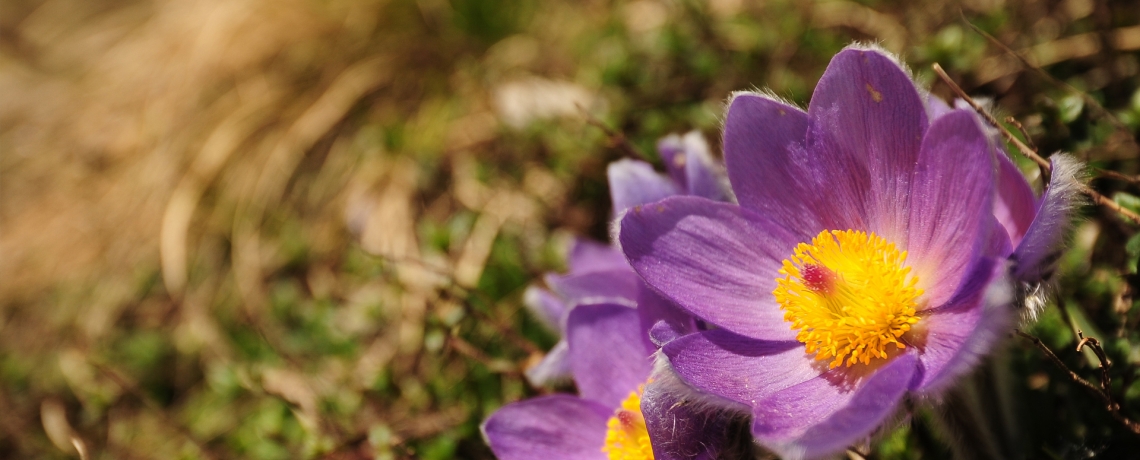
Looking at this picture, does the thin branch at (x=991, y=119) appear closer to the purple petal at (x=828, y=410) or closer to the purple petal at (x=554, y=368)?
the purple petal at (x=828, y=410)

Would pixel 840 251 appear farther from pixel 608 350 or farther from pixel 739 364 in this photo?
pixel 608 350

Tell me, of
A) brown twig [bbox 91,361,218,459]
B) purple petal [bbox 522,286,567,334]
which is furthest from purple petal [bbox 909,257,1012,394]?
brown twig [bbox 91,361,218,459]

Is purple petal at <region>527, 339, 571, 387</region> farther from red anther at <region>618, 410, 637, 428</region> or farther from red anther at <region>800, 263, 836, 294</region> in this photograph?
red anther at <region>800, 263, 836, 294</region>

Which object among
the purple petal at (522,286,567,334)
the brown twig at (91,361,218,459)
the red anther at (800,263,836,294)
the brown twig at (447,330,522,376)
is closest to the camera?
the red anther at (800,263,836,294)

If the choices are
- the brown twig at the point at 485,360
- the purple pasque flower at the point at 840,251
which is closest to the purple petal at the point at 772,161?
the purple pasque flower at the point at 840,251

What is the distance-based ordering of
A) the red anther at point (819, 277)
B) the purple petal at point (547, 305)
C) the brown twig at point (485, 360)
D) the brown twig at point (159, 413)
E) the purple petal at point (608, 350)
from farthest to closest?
the brown twig at point (159, 413)
the brown twig at point (485, 360)
the purple petal at point (547, 305)
the purple petal at point (608, 350)
the red anther at point (819, 277)

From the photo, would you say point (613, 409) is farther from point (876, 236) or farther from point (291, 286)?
point (291, 286)

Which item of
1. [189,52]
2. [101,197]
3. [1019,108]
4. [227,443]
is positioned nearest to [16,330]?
[101,197]
